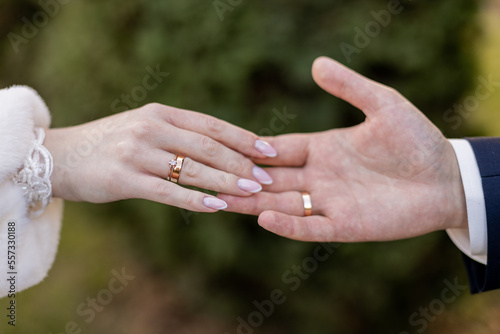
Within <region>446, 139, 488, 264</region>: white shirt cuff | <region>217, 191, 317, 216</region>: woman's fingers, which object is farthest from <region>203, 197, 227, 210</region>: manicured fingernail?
<region>446, 139, 488, 264</region>: white shirt cuff

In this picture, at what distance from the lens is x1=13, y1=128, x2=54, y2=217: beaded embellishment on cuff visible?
64.9 inches

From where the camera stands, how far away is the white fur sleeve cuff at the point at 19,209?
1.59m

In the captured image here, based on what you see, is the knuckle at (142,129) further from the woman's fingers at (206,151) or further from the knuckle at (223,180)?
the knuckle at (223,180)

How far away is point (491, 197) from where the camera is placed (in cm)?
175

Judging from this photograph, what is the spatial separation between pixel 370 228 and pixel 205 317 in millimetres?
1641

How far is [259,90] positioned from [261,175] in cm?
72

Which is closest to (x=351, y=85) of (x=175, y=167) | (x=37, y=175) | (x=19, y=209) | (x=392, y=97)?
(x=392, y=97)

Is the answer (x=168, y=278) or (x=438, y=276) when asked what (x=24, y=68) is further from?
(x=438, y=276)

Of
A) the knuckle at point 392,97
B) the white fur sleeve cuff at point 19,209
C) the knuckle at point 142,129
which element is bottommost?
the white fur sleeve cuff at point 19,209

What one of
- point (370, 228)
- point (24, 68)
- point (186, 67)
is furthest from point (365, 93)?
point (24, 68)

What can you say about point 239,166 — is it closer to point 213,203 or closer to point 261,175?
point 261,175

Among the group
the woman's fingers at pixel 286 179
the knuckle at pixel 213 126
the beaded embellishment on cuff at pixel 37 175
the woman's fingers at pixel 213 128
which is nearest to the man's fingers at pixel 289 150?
the woman's fingers at pixel 286 179

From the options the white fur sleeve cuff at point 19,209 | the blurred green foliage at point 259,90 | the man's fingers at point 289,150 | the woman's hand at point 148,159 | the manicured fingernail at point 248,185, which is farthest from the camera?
the blurred green foliage at point 259,90

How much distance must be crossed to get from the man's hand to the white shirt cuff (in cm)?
5
